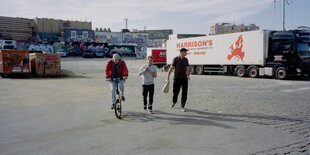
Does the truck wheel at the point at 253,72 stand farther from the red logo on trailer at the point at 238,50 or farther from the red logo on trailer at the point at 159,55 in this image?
the red logo on trailer at the point at 159,55

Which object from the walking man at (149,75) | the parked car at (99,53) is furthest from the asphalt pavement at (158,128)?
the parked car at (99,53)

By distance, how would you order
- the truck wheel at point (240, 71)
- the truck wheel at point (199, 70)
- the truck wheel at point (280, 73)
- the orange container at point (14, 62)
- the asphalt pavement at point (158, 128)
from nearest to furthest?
the asphalt pavement at point (158, 128) < the truck wheel at point (280, 73) < the orange container at point (14, 62) < the truck wheel at point (240, 71) < the truck wheel at point (199, 70)

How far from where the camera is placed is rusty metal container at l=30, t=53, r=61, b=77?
70.7 feet

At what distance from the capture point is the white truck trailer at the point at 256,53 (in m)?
18.7

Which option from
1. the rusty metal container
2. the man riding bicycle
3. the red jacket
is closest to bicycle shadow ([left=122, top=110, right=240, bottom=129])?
the man riding bicycle

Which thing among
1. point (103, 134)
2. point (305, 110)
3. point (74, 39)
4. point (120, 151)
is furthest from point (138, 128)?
point (74, 39)

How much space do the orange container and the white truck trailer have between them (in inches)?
589

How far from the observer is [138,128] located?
6121 millimetres

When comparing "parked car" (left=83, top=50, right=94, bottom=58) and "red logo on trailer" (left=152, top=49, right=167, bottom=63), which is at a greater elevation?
"parked car" (left=83, top=50, right=94, bottom=58)

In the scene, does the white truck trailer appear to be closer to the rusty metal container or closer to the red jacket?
the rusty metal container

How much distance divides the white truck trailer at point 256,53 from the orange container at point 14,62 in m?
15.0

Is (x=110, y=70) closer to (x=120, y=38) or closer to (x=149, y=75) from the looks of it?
(x=149, y=75)

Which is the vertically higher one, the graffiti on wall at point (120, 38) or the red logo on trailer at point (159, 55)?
the graffiti on wall at point (120, 38)

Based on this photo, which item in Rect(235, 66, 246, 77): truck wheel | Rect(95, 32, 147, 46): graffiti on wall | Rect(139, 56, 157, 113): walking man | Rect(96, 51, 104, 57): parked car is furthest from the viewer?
Rect(95, 32, 147, 46): graffiti on wall
